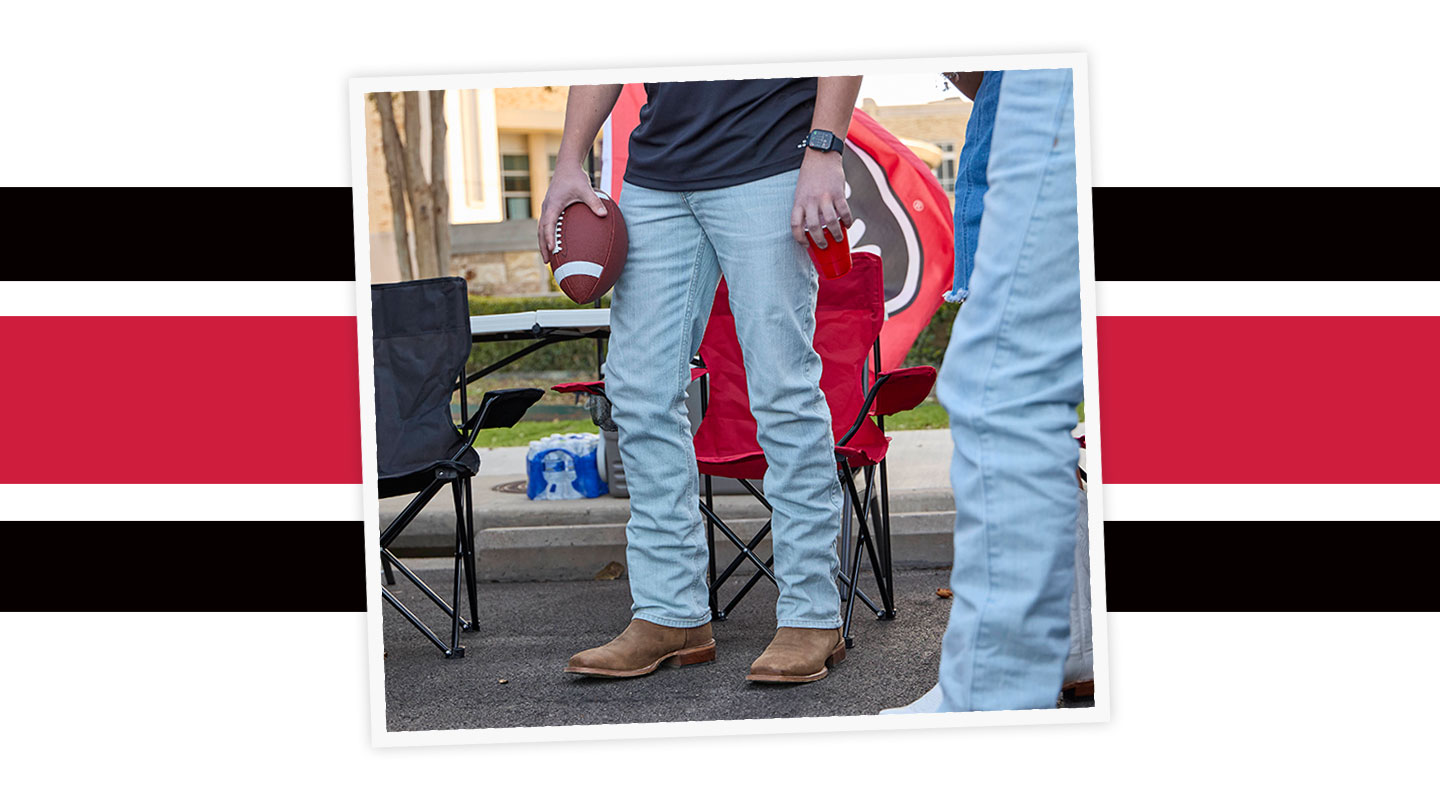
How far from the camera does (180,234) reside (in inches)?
94.7

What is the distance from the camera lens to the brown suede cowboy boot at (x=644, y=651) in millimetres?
2773

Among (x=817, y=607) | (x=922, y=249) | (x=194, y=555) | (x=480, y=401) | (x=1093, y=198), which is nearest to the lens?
(x=1093, y=198)

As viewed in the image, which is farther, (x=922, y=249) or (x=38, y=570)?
(x=922, y=249)

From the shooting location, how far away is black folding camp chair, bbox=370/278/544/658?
3.13 m

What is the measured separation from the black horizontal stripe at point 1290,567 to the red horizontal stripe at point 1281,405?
10cm

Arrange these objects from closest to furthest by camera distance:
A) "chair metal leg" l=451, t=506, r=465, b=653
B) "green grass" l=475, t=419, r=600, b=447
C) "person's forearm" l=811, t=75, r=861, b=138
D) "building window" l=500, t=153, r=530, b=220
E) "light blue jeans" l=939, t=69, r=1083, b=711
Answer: "light blue jeans" l=939, t=69, r=1083, b=711 → "person's forearm" l=811, t=75, r=861, b=138 → "chair metal leg" l=451, t=506, r=465, b=653 → "building window" l=500, t=153, r=530, b=220 → "green grass" l=475, t=419, r=600, b=447

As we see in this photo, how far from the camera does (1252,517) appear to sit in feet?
7.84

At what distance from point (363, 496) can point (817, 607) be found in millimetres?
1012

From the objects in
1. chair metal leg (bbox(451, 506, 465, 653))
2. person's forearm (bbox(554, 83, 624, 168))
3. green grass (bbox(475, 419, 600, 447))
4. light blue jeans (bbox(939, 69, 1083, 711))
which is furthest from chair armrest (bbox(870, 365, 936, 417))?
green grass (bbox(475, 419, 600, 447))

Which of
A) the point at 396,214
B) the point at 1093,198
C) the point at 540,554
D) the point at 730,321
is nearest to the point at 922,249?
the point at 730,321

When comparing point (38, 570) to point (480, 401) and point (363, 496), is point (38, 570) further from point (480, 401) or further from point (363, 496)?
point (480, 401)

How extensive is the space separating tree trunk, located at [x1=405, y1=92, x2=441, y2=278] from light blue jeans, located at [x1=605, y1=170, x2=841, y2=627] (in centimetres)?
67

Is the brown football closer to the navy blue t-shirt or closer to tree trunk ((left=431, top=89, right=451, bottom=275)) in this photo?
the navy blue t-shirt

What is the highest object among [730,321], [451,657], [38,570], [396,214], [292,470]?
[396,214]
